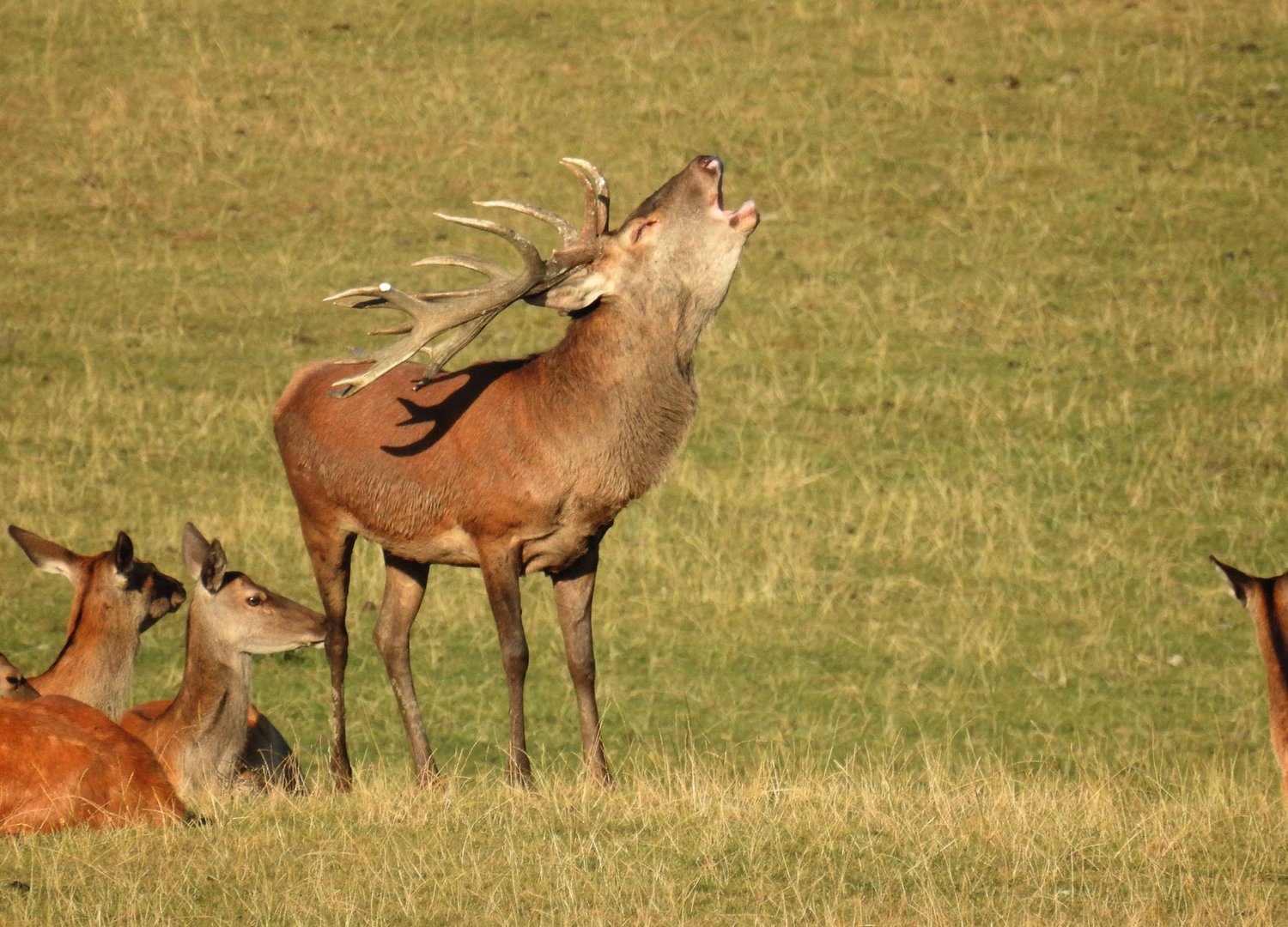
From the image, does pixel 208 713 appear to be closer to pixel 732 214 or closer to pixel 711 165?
pixel 732 214

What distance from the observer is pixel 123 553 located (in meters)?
9.11

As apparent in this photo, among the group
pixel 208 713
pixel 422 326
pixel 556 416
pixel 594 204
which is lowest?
pixel 208 713

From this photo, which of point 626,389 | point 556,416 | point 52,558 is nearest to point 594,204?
point 626,389

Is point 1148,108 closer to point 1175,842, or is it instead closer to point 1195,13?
point 1195,13

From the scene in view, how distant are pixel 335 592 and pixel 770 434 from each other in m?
7.49

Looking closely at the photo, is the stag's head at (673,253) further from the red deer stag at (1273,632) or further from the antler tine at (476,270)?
the red deer stag at (1273,632)

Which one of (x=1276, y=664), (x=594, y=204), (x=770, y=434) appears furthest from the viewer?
(x=770, y=434)

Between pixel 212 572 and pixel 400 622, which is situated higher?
pixel 212 572

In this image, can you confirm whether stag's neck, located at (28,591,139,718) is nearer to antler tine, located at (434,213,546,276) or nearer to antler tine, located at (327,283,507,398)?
antler tine, located at (327,283,507,398)

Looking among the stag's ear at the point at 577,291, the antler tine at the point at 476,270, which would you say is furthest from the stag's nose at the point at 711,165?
the antler tine at the point at 476,270

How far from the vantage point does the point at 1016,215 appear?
20.1m

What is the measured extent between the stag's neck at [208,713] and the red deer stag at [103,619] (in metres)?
0.52

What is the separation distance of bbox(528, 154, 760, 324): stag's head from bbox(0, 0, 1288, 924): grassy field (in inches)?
83.1

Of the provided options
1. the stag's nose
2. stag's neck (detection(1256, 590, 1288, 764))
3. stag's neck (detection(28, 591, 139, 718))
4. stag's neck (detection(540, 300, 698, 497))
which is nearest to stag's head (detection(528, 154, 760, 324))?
the stag's nose
